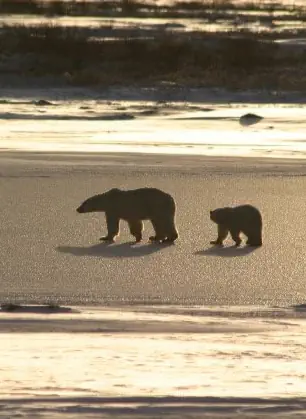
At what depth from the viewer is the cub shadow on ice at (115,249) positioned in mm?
10428

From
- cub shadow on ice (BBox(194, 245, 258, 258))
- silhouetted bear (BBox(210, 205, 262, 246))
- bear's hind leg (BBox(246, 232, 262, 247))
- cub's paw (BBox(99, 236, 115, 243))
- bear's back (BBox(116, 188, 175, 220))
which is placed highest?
bear's back (BBox(116, 188, 175, 220))

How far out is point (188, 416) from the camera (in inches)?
217

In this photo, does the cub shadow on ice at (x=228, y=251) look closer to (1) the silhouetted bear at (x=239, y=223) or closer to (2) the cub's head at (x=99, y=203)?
(1) the silhouetted bear at (x=239, y=223)

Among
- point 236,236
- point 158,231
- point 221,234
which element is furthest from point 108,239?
point 236,236

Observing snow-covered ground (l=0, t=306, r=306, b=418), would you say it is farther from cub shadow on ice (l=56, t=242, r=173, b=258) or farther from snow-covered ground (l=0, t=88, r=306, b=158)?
snow-covered ground (l=0, t=88, r=306, b=158)

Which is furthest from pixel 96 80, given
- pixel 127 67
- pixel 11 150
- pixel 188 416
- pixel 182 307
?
pixel 188 416

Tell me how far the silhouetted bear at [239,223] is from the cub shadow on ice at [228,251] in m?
0.09

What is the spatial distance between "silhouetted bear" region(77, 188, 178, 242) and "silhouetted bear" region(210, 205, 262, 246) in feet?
1.16

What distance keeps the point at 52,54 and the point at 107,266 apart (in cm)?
1938

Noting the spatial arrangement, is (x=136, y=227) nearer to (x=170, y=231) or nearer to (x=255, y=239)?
(x=170, y=231)

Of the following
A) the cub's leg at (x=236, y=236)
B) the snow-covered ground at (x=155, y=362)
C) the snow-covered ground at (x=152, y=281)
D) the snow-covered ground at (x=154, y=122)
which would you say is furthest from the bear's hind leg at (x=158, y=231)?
the snow-covered ground at (x=154, y=122)

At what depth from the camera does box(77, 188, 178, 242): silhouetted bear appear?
1105 centimetres

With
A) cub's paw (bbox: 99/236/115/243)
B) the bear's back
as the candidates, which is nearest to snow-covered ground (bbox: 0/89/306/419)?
cub's paw (bbox: 99/236/115/243)

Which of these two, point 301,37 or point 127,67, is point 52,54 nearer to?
point 127,67
